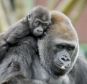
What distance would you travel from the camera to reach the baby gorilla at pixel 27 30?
5.46 meters

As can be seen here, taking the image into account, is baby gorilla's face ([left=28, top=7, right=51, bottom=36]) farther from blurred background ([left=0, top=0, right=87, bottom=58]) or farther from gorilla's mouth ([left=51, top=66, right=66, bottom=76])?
blurred background ([left=0, top=0, right=87, bottom=58])

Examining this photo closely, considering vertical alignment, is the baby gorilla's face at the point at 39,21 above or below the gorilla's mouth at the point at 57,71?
above

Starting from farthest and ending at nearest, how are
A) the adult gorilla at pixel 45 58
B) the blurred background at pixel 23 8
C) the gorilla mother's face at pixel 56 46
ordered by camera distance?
1. the blurred background at pixel 23 8
2. the gorilla mother's face at pixel 56 46
3. the adult gorilla at pixel 45 58

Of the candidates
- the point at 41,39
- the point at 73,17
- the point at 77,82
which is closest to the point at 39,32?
the point at 41,39

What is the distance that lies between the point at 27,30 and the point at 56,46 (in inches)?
15.3

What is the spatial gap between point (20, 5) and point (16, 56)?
11.9 feet

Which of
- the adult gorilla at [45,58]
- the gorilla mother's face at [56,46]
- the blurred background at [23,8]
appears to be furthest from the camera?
the blurred background at [23,8]

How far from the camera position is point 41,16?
5.70m

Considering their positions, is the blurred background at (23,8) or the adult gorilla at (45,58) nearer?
the adult gorilla at (45,58)

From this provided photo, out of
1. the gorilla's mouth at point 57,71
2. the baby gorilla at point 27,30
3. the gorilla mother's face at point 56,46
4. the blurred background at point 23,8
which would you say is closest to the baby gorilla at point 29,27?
the baby gorilla at point 27,30

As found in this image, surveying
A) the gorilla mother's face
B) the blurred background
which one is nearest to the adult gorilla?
the gorilla mother's face

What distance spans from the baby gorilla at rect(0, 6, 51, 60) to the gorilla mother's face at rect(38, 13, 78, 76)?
10 cm

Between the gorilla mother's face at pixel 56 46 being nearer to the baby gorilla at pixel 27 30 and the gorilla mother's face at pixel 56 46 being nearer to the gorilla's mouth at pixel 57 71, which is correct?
the gorilla's mouth at pixel 57 71

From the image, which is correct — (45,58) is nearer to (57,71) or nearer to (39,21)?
(57,71)
